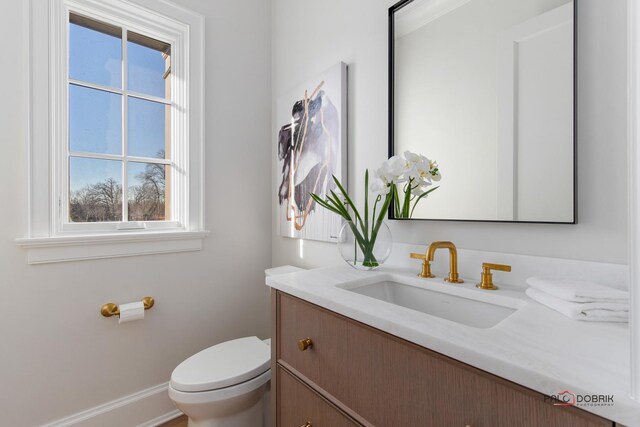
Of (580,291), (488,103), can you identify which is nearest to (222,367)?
(580,291)

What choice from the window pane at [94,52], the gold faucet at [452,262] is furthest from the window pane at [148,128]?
the gold faucet at [452,262]

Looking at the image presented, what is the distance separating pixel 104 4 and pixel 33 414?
76.5 inches

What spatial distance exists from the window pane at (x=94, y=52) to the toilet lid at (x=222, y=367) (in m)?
1.47

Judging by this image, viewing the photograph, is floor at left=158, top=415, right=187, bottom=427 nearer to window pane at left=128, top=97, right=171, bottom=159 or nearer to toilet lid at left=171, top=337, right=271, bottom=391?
toilet lid at left=171, top=337, right=271, bottom=391

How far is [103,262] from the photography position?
147cm

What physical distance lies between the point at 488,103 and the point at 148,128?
1.68 meters

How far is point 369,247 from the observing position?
1.15 metres

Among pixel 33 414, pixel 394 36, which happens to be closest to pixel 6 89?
pixel 33 414

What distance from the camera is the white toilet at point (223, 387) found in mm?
1172

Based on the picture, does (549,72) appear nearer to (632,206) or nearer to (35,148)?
(632,206)

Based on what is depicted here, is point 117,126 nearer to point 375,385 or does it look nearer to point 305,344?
point 305,344

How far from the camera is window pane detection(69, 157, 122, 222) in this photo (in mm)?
1463

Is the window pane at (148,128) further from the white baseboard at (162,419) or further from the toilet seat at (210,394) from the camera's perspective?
the white baseboard at (162,419)

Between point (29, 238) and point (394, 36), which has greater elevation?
point (394, 36)
